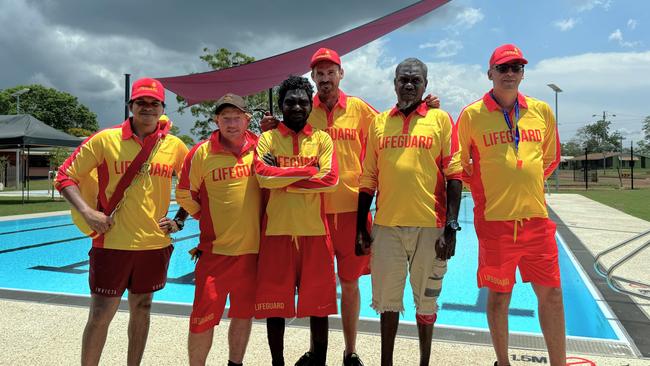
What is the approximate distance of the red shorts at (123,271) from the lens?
2.68 m

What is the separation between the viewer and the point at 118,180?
108 inches

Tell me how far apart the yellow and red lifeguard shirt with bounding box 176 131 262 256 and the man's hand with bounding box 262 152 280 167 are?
0.14 meters

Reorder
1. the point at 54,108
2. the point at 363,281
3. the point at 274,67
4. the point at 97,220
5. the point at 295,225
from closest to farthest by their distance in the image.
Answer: the point at 97,220
the point at 295,225
the point at 363,281
the point at 274,67
the point at 54,108

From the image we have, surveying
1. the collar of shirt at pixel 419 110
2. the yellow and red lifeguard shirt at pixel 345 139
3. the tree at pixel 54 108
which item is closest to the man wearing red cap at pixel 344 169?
the yellow and red lifeguard shirt at pixel 345 139

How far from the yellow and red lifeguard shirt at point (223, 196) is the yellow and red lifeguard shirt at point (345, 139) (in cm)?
60

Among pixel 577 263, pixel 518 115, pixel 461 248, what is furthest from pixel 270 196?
pixel 461 248

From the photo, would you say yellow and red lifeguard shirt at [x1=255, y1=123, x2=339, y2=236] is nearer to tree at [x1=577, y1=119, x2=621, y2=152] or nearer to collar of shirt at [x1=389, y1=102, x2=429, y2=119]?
collar of shirt at [x1=389, y1=102, x2=429, y2=119]

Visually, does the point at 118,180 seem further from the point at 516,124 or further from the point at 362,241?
the point at 516,124

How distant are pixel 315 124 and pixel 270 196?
2.37 ft

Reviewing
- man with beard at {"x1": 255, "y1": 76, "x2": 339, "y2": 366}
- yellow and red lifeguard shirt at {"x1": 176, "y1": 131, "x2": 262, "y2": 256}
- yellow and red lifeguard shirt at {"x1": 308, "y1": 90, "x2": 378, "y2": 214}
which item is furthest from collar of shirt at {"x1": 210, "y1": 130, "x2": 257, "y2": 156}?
yellow and red lifeguard shirt at {"x1": 308, "y1": 90, "x2": 378, "y2": 214}

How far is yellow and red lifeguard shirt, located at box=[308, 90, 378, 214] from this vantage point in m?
3.15

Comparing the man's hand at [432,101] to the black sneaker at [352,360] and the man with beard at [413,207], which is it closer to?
the man with beard at [413,207]

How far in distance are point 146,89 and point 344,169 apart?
4.62 feet

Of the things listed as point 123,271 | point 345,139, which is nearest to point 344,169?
point 345,139
